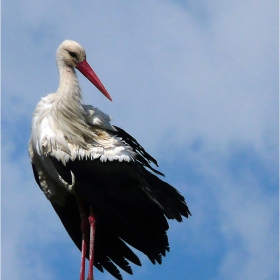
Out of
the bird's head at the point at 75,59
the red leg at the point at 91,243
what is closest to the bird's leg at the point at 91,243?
the red leg at the point at 91,243

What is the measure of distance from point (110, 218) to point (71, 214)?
35.1 inches

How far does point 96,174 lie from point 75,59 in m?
1.34

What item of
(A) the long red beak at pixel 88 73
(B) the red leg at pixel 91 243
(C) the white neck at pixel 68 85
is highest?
(A) the long red beak at pixel 88 73

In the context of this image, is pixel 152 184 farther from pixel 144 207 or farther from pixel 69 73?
pixel 69 73

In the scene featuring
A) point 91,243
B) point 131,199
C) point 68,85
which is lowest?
point 91,243

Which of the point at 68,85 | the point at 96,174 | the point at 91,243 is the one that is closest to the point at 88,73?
the point at 68,85

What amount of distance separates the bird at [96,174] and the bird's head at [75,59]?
14 mm

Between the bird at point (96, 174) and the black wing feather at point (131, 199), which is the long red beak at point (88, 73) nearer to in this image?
the bird at point (96, 174)

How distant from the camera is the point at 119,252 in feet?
43.7

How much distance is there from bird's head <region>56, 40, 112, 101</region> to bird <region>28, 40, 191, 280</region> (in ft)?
0.05

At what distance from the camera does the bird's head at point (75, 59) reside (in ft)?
43.4

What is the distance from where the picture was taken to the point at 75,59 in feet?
43.5

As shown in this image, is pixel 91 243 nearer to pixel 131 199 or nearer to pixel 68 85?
pixel 131 199

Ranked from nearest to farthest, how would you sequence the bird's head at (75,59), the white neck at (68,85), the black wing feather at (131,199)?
1. the black wing feather at (131,199)
2. the white neck at (68,85)
3. the bird's head at (75,59)
